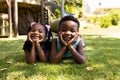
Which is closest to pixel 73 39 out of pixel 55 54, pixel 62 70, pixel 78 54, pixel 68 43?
pixel 68 43

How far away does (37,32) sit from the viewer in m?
3.69

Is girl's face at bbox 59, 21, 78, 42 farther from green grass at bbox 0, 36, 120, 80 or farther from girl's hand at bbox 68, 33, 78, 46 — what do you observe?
green grass at bbox 0, 36, 120, 80

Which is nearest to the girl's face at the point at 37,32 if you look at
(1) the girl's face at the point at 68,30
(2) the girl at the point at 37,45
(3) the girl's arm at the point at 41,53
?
(2) the girl at the point at 37,45

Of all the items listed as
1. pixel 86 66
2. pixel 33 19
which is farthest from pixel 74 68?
pixel 33 19

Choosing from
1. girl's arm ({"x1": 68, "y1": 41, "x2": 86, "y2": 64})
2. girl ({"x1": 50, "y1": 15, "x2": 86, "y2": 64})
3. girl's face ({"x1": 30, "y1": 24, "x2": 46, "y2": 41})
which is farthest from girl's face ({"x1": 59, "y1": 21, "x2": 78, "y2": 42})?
girl's face ({"x1": 30, "y1": 24, "x2": 46, "y2": 41})

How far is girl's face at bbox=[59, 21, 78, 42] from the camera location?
3.55m

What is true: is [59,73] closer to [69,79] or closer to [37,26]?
[69,79]

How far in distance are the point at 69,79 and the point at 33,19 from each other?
1313 centimetres

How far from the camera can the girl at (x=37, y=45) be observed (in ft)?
12.0

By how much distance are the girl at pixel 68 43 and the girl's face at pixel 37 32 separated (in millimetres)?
186

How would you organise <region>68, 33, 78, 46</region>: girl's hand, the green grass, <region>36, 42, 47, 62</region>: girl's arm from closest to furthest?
the green grass < <region>68, 33, 78, 46</region>: girl's hand < <region>36, 42, 47, 62</region>: girl's arm

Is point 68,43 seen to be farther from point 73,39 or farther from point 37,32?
point 37,32

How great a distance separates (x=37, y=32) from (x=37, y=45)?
185 millimetres

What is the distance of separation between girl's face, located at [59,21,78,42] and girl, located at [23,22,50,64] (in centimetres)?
31
